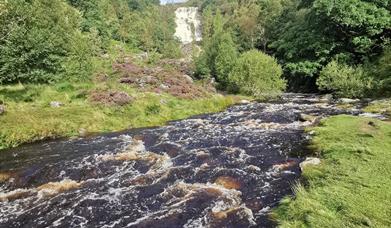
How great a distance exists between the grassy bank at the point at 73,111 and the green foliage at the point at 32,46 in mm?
1511

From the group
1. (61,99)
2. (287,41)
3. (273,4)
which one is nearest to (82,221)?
(61,99)

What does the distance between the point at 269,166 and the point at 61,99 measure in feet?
83.8

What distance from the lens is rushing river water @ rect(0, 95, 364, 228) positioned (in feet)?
47.9

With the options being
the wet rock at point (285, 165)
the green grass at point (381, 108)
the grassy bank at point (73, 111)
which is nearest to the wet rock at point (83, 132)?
the grassy bank at point (73, 111)

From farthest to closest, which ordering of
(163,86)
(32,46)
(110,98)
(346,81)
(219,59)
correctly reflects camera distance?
(219,59), (163,86), (346,81), (32,46), (110,98)

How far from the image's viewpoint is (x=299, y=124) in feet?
102

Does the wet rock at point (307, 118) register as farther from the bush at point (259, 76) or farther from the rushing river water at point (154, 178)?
the bush at point (259, 76)

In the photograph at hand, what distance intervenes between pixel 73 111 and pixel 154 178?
1853 cm

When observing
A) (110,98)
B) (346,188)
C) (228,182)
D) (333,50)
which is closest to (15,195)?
(228,182)

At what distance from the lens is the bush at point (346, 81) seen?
154 ft

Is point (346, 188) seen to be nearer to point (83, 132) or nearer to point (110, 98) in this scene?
point (83, 132)

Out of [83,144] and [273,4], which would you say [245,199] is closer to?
[83,144]

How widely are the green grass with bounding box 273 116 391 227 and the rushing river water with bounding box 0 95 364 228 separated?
4.19ft

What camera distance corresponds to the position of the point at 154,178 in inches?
747
